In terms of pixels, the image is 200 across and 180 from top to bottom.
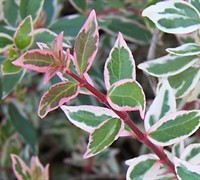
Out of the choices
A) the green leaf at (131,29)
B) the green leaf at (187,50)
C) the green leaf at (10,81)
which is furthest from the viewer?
the green leaf at (131,29)

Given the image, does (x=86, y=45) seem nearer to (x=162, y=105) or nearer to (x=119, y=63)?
(x=119, y=63)

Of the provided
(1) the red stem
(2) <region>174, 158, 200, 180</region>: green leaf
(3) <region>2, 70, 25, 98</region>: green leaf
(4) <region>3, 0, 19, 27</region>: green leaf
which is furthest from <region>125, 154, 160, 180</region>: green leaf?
(4) <region>3, 0, 19, 27</region>: green leaf

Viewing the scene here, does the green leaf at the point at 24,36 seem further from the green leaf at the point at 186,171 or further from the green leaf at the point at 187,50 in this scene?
the green leaf at the point at 186,171

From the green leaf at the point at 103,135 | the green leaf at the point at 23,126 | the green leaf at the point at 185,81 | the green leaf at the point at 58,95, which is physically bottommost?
the green leaf at the point at 23,126

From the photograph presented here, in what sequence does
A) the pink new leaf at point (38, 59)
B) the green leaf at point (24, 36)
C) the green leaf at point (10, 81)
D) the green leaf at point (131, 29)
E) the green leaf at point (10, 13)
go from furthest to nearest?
the green leaf at point (131, 29) < the green leaf at point (10, 13) < the green leaf at point (10, 81) < the green leaf at point (24, 36) < the pink new leaf at point (38, 59)

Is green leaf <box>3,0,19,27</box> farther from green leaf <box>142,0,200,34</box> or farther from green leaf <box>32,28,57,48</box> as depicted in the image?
green leaf <box>142,0,200,34</box>

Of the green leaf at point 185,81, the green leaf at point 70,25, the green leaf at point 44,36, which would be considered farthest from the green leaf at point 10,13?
the green leaf at point 185,81

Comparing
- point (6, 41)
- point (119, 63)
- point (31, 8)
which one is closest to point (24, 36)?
point (6, 41)
